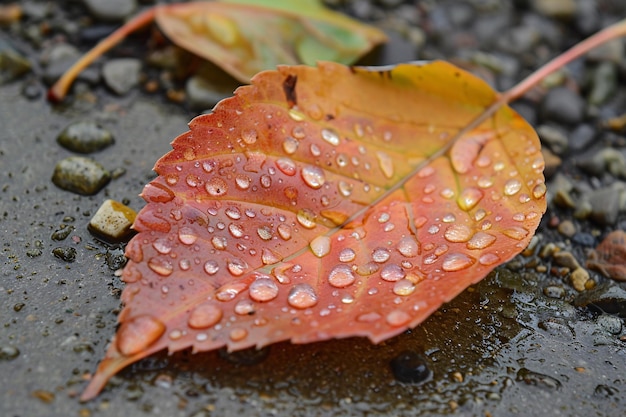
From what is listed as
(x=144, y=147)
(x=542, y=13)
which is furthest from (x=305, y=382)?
(x=542, y=13)

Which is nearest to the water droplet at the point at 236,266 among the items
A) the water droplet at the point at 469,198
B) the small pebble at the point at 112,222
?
the small pebble at the point at 112,222

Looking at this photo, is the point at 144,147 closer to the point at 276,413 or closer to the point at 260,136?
the point at 260,136

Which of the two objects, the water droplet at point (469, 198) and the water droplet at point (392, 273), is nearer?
the water droplet at point (392, 273)

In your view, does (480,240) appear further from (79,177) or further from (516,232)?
(79,177)

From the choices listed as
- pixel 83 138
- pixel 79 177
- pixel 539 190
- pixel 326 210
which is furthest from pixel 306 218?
pixel 83 138

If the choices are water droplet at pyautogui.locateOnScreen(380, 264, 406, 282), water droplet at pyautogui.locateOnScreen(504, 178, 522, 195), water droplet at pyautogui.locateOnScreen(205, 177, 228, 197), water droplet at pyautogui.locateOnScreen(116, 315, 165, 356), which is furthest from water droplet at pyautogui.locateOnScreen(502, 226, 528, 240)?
water droplet at pyautogui.locateOnScreen(116, 315, 165, 356)

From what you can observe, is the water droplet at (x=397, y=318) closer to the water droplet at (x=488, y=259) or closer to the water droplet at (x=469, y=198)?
the water droplet at (x=488, y=259)
